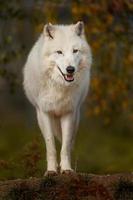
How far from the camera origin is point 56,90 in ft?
34.3

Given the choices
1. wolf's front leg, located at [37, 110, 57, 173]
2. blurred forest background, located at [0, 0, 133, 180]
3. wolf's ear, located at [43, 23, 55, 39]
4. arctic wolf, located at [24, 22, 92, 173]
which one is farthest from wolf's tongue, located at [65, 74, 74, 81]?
blurred forest background, located at [0, 0, 133, 180]

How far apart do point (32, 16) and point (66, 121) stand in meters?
4.81

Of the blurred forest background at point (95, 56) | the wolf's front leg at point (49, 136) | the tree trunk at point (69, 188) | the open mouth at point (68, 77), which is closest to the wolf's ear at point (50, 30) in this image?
the open mouth at point (68, 77)

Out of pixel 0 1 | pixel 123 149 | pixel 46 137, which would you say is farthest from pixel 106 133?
pixel 46 137

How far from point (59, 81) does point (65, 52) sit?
374 millimetres

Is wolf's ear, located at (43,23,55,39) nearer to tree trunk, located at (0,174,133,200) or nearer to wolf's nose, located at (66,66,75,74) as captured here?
wolf's nose, located at (66,66,75,74)

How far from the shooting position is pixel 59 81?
10352 mm

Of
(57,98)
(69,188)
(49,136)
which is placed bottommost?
(69,188)

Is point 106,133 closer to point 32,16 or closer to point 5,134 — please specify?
point 5,134

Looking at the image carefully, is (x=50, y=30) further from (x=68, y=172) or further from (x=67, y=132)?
(x=68, y=172)

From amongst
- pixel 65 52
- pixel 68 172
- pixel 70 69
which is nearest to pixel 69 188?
pixel 68 172

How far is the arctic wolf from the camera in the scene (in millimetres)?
10234

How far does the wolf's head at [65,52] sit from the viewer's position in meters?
10.1

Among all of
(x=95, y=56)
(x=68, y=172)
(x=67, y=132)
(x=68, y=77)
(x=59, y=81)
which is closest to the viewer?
(x=68, y=172)
